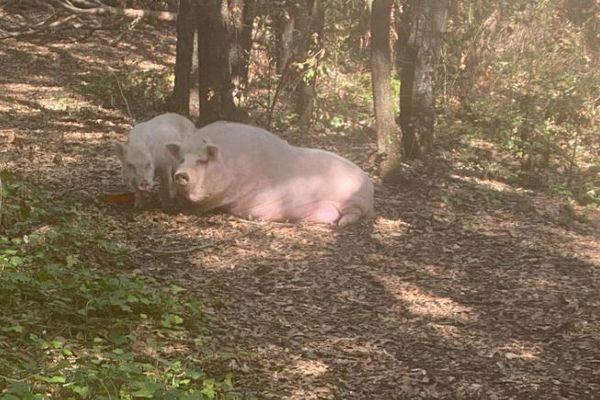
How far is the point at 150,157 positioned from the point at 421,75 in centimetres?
481

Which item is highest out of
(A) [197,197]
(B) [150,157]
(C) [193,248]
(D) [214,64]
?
(D) [214,64]

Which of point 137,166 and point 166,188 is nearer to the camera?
point 137,166

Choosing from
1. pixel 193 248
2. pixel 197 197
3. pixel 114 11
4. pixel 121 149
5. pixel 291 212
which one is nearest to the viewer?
pixel 193 248

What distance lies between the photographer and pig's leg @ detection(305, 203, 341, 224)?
972 centimetres

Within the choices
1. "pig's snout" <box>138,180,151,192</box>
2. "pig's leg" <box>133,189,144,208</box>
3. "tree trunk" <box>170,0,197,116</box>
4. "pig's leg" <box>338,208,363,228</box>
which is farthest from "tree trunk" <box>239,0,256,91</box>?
"pig's snout" <box>138,180,151,192</box>

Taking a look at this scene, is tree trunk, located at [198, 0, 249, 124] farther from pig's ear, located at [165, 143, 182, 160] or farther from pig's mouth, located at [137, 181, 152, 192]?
pig's mouth, located at [137, 181, 152, 192]

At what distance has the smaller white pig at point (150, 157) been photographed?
9.16 meters

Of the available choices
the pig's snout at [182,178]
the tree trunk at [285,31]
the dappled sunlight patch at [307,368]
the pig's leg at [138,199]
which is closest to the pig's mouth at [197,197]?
the pig's snout at [182,178]

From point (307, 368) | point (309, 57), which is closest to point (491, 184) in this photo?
point (309, 57)

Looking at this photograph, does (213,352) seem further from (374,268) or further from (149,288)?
(374,268)

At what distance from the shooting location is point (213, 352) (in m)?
6.14

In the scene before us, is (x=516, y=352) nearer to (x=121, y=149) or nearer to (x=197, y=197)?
(x=197, y=197)

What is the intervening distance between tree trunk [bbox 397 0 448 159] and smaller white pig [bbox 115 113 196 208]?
395 centimetres

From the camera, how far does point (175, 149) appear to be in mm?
9469
